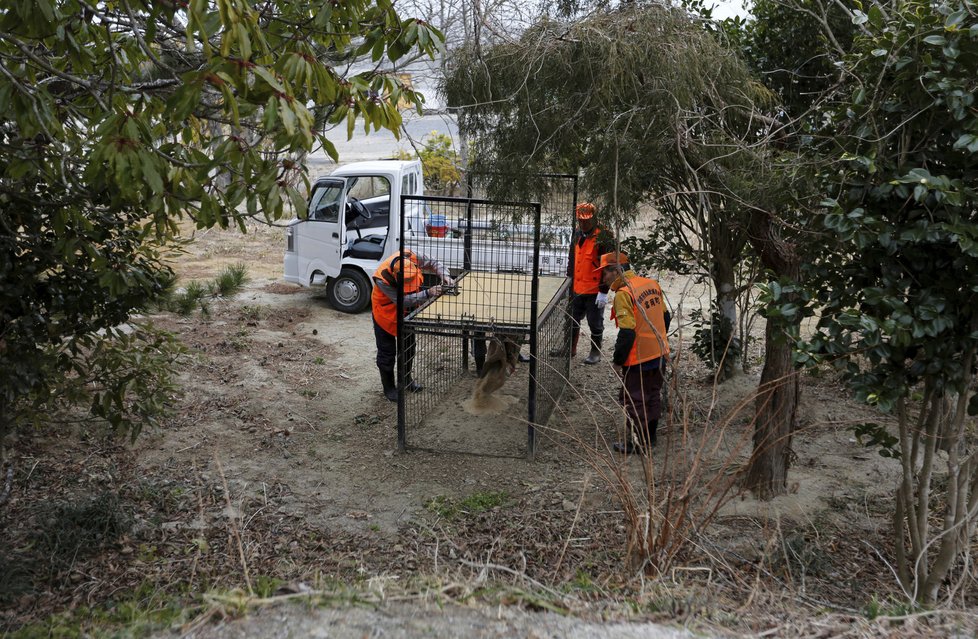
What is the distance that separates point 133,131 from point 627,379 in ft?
14.9

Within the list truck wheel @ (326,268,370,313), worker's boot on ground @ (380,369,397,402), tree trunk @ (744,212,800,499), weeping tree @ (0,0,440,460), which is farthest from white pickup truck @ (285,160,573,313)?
tree trunk @ (744,212,800,499)

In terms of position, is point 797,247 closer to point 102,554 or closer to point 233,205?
point 233,205

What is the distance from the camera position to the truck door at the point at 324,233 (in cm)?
1143

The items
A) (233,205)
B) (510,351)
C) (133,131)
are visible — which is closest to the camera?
(133,131)

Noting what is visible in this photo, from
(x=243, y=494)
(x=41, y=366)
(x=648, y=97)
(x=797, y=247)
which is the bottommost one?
(x=243, y=494)

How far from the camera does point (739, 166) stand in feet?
17.9

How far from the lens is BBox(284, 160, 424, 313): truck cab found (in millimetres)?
11375

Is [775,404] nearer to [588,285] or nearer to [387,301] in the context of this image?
[387,301]

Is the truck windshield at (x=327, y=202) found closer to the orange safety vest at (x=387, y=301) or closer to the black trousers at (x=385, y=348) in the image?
the black trousers at (x=385, y=348)

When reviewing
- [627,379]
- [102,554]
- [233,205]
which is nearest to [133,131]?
[233,205]

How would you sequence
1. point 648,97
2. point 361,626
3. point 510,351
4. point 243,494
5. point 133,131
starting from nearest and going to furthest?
point 361,626
point 133,131
point 648,97
point 243,494
point 510,351

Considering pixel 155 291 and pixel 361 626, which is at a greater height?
pixel 155 291

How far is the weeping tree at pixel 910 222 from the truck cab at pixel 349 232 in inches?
304

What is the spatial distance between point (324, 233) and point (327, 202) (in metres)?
0.42
